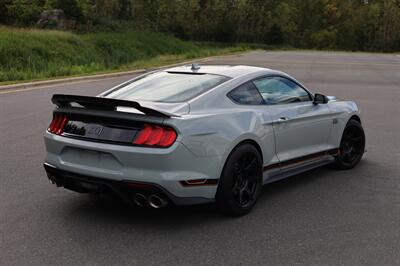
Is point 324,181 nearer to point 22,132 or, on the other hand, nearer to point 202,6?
point 22,132

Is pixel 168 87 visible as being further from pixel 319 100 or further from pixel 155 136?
pixel 319 100

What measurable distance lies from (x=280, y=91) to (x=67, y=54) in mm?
30482

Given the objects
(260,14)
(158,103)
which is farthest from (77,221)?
(260,14)

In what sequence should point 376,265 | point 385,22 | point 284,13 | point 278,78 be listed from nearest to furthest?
point 376,265 → point 278,78 → point 385,22 → point 284,13

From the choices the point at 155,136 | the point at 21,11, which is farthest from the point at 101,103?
the point at 21,11

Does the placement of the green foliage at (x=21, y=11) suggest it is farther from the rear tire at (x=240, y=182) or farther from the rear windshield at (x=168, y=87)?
the rear tire at (x=240, y=182)

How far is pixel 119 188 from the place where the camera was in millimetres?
4527

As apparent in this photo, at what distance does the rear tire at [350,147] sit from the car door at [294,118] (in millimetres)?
510

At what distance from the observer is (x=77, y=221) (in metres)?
4.89

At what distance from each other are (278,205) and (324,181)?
3.98 feet

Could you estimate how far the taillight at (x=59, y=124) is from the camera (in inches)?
197

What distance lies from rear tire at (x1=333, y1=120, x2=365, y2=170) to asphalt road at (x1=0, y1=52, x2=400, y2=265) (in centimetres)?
12

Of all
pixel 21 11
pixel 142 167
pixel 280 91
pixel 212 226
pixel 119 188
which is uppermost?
pixel 21 11

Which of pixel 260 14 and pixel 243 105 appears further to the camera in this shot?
pixel 260 14
